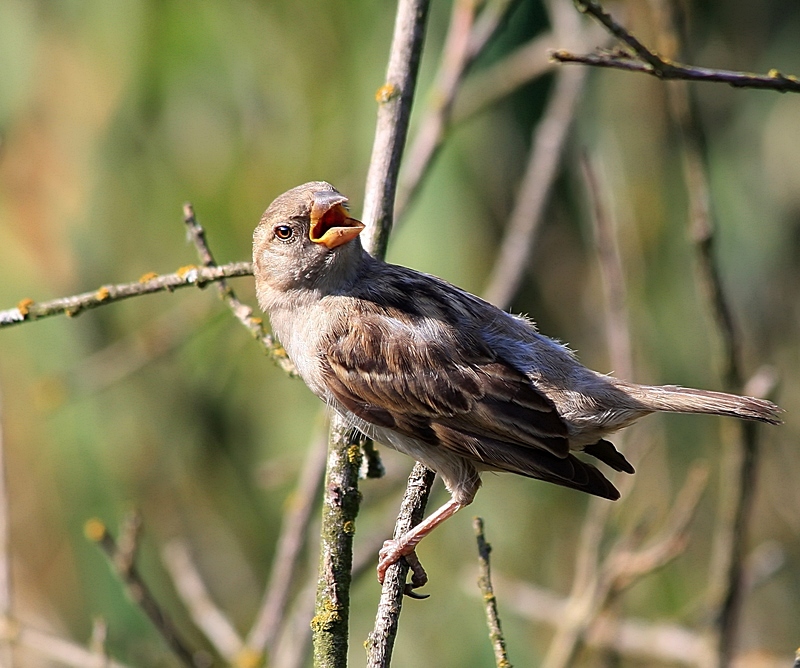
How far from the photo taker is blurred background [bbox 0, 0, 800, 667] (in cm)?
546

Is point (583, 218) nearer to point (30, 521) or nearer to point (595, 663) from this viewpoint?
point (595, 663)

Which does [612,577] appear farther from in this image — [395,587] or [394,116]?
[394,116]

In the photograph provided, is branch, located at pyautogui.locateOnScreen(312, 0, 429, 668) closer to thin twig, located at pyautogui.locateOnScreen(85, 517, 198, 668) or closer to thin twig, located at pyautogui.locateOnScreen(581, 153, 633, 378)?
thin twig, located at pyautogui.locateOnScreen(85, 517, 198, 668)

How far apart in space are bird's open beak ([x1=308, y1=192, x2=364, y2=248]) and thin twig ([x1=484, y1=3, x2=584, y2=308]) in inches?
42.7

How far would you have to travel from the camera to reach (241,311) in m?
3.08

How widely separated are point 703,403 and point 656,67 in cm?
116

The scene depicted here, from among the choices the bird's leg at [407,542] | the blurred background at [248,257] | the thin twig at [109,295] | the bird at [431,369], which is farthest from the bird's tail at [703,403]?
the blurred background at [248,257]

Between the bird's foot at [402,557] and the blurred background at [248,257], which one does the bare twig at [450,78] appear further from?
the bird's foot at [402,557]

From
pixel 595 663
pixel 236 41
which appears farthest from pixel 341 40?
pixel 595 663

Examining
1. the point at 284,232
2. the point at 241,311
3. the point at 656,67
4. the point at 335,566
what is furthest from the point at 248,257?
the point at 656,67

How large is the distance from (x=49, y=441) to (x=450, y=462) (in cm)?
310

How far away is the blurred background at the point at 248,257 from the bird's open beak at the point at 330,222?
1.82m

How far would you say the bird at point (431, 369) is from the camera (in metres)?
3.24

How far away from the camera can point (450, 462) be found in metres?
3.28
